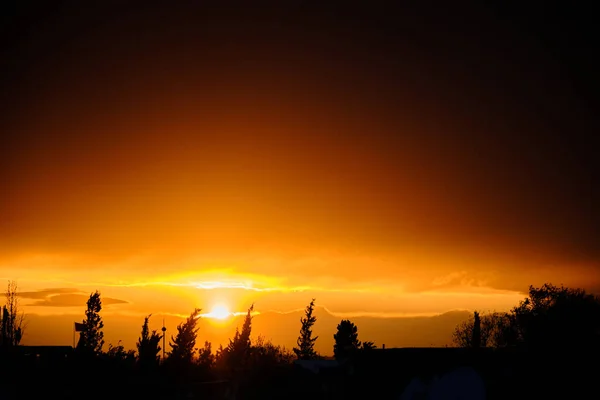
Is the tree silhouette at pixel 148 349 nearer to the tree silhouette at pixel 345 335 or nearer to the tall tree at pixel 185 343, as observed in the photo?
the tall tree at pixel 185 343

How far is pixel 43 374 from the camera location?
5684 cm

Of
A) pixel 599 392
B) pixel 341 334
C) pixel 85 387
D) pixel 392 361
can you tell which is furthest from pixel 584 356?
pixel 341 334

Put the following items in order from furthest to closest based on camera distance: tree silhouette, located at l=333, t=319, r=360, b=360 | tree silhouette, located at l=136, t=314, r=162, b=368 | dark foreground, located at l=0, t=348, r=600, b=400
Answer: tree silhouette, located at l=333, t=319, r=360, b=360, tree silhouette, located at l=136, t=314, r=162, b=368, dark foreground, located at l=0, t=348, r=600, b=400

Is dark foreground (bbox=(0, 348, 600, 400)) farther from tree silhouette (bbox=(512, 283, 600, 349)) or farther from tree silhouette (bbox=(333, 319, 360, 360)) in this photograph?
tree silhouette (bbox=(333, 319, 360, 360))

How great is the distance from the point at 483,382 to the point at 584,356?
8609 millimetres

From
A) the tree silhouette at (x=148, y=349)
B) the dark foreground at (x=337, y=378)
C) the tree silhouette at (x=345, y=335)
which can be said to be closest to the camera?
the dark foreground at (x=337, y=378)

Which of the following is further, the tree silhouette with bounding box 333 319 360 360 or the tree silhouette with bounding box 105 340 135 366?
the tree silhouette with bounding box 333 319 360 360

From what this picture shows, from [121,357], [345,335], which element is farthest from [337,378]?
[345,335]

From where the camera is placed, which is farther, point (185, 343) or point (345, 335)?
point (345, 335)

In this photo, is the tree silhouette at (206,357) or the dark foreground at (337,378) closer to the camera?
the dark foreground at (337,378)

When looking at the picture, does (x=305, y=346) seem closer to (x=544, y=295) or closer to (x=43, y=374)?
(x=544, y=295)

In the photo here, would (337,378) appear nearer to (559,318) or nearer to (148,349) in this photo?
(148,349)

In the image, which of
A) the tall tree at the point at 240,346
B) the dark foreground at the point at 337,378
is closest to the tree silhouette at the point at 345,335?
the tall tree at the point at 240,346

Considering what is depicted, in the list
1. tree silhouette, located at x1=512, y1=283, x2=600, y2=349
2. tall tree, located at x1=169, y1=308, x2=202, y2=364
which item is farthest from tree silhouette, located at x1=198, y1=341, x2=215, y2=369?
tree silhouette, located at x1=512, y1=283, x2=600, y2=349
